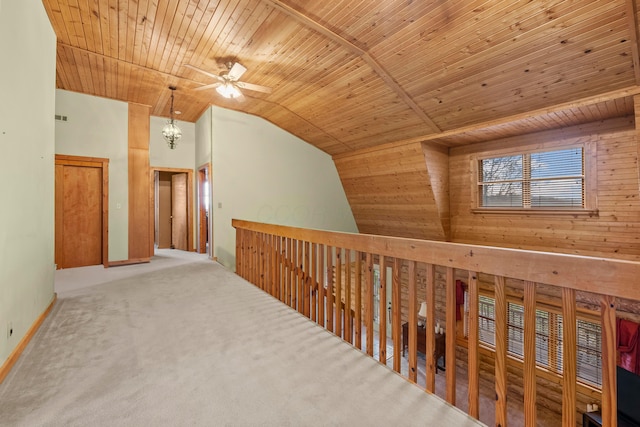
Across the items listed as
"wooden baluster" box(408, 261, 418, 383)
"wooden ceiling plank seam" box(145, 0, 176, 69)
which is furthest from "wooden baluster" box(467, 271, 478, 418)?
"wooden ceiling plank seam" box(145, 0, 176, 69)

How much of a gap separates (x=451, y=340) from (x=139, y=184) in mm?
5868

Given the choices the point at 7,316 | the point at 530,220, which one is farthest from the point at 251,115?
the point at 530,220

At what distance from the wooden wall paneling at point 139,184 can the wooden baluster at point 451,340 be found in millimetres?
5655

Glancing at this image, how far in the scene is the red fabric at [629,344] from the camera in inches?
161

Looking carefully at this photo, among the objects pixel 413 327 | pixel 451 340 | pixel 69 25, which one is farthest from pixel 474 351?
pixel 69 25

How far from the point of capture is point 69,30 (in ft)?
10.7

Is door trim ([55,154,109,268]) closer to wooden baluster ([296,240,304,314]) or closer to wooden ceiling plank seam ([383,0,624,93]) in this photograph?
wooden baluster ([296,240,304,314])

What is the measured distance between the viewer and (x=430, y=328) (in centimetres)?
168

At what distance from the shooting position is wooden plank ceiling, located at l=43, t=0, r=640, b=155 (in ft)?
9.32

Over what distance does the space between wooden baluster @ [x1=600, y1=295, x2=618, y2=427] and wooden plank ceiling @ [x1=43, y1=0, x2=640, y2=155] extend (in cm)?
286

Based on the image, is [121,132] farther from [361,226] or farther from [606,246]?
[606,246]

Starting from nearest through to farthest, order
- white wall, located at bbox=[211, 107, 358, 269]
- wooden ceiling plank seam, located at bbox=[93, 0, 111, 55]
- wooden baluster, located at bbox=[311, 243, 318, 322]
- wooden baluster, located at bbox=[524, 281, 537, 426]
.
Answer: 1. wooden baluster, located at bbox=[524, 281, 537, 426]
2. wooden baluster, located at bbox=[311, 243, 318, 322]
3. wooden ceiling plank seam, located at bbox=[93, 0, 111, 55]
4. white wall, located at bbox=[211, 107, 358, 269]

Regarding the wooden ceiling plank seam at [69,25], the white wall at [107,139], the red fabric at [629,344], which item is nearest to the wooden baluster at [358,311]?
the wooden ceiling plank seam at [69,25]

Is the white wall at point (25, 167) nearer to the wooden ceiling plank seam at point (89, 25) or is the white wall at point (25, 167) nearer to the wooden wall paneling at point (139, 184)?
the wooden ceiling plank seam at point (89, 25)
